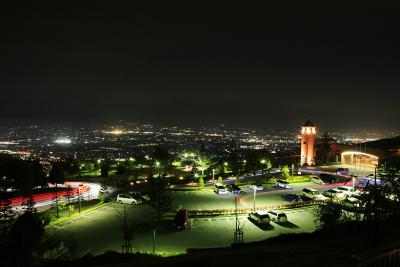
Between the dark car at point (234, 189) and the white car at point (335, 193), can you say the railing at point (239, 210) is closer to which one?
the white car at point (335, 193)

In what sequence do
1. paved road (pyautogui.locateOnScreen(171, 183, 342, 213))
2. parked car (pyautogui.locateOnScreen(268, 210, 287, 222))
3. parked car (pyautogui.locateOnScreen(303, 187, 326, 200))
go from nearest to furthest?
parked car (pyautogui.locateOnScreen(268, 210, 287, 222)) → paved road (pyautogui.locateOnScreen(171, 183, 342, 213)) → parked car (pyautogui.locateOnScreen(303, 187, 326, 200))

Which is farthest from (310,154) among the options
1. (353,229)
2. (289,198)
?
(353,229)

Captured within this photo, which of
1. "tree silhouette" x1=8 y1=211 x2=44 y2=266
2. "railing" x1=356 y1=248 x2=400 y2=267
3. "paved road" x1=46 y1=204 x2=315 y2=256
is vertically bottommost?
"paved road" x1=46 y1=204 x2=315 y2=256

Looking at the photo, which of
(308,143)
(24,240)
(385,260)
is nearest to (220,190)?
(24,240)

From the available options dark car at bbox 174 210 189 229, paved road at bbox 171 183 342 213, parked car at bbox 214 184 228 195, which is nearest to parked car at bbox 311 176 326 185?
paved road at bbox 171 183 342 213

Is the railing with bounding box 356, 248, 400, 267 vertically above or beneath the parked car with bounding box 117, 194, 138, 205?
above

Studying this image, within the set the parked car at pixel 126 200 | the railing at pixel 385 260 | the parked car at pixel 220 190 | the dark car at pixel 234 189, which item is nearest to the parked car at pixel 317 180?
the dark car at pixel 234 189

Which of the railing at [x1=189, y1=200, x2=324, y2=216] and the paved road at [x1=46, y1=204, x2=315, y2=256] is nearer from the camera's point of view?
the paved road at [x1=46, y1=204, x2=315, y2=256]

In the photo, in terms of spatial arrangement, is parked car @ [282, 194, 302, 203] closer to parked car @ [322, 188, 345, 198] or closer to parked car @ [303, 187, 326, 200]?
parked car @ [303, 187, 326, 200]

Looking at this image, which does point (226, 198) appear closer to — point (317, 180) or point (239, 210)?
point (239, 210)

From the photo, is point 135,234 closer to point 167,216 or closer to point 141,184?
point 167,216
